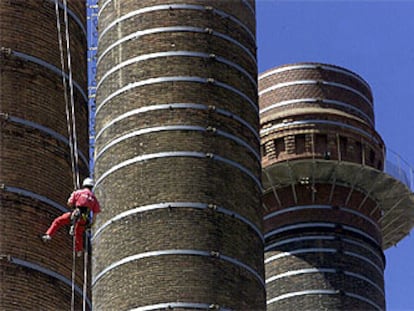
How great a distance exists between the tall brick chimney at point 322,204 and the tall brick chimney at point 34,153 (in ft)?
74.6

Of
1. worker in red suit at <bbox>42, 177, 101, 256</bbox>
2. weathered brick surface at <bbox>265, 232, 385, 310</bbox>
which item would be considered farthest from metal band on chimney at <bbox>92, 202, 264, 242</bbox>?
worker in red suit at <bbox>42, 177, 101, 256</bbox>

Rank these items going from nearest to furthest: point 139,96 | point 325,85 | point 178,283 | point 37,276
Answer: point 37,276
point 178,283
point 139,96
point 325,85

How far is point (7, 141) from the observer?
44.8 metres

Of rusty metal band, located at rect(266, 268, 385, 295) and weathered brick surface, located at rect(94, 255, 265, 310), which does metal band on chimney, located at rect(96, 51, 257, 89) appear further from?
rusty metal band, located at rect(266, 268, 385, 295)

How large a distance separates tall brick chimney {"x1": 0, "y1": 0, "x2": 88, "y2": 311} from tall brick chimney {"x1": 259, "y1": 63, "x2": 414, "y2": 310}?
22.7 m

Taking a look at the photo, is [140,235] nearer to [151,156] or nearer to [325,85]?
[151,156]

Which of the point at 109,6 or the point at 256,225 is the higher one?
the point at 109,6

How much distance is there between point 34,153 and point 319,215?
26.9 m

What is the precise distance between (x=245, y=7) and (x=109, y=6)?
437cm

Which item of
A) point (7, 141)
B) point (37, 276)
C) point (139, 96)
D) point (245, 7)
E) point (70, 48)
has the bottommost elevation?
point (37, 276)

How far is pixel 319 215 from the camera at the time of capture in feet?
231

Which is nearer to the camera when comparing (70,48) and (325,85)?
(70,48)

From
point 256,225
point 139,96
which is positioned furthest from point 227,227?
point 139,96

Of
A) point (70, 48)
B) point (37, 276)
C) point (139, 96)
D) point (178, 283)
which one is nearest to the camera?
point (37, 276)
